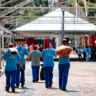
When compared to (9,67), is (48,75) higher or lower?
lower

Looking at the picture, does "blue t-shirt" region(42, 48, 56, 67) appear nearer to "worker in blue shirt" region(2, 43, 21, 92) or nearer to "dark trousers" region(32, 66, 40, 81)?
"worker in blue shirt" region(2, 43, 21, 92)

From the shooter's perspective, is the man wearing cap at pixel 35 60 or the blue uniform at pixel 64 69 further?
the man wearing cap at pixel 35 60

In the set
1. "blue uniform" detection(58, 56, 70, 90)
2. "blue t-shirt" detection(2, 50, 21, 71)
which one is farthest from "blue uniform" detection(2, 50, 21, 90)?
"blue uniform" detection(58, 56, 70, 90)

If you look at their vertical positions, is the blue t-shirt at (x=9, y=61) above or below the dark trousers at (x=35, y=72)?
above

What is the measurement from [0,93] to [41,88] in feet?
7.07

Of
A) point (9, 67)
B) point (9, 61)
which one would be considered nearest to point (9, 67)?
point (9, 67)

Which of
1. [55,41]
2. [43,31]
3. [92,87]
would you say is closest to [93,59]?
[43,31]

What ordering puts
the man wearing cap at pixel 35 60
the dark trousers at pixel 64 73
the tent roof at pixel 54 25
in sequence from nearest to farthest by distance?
the dark trousers at pixel 64 73 → the man wearing cap at pixel 35 60 → the tent roof at pixel 54 25

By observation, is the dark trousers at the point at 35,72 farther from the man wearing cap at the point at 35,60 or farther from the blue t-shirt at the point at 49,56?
the blue t-shirt at the point at 49,56

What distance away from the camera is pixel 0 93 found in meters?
15.0

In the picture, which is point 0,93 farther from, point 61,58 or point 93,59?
point 93,59

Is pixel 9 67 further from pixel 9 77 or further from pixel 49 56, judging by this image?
pixel 49 56

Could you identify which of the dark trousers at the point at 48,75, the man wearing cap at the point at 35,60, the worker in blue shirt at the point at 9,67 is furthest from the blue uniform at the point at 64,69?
the man wearing cap at the point at 35,60

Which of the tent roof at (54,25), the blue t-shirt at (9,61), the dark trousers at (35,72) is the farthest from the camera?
the tent roof at (54,25)
